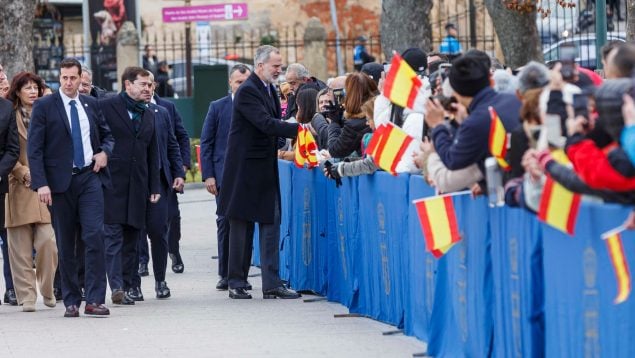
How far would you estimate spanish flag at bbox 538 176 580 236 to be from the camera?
23.4ft

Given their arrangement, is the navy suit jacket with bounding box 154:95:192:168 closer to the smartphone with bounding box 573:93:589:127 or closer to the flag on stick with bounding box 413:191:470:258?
the flag on stick with bounding box 413:191:470:258

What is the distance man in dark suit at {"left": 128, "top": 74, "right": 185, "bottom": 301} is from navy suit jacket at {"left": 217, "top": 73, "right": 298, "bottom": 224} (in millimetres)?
629

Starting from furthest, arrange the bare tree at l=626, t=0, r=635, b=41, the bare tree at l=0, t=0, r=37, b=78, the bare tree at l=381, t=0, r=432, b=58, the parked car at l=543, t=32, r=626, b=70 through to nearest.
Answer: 1. the bare tree at l=0, t=0, r=37, b=78
2. the bare tree at l=381, t=0, r=432, b=58
3. the parked car at l=543, t=32, r=626, b=70
4. the bare tree at l=626, t=0, r=635, b=41

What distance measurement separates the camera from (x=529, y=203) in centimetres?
758

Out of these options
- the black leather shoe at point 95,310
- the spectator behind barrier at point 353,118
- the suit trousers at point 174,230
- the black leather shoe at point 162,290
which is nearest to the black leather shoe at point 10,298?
the black leather shoe at point 162,290

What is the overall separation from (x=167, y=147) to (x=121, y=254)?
57.8 inches

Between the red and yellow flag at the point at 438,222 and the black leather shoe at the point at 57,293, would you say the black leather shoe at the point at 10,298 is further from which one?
the red and yellow flag at the point at 438,222

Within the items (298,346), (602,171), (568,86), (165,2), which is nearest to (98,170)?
(298,346)

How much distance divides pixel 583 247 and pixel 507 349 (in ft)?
4.31

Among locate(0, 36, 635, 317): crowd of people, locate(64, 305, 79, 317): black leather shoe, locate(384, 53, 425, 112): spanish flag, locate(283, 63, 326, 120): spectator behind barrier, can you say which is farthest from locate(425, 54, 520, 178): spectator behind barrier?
locate(283, 63, 326, 120): spectator behind barrier

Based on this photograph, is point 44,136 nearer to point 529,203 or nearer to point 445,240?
point 445,240

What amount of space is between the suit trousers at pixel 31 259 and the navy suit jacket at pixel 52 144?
0.86 metres

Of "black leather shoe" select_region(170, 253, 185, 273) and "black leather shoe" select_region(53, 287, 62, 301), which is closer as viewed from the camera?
"black leather shoe" select_region(53, 287, 62, 301)

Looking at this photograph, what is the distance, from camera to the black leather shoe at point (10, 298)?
44.0 ft
